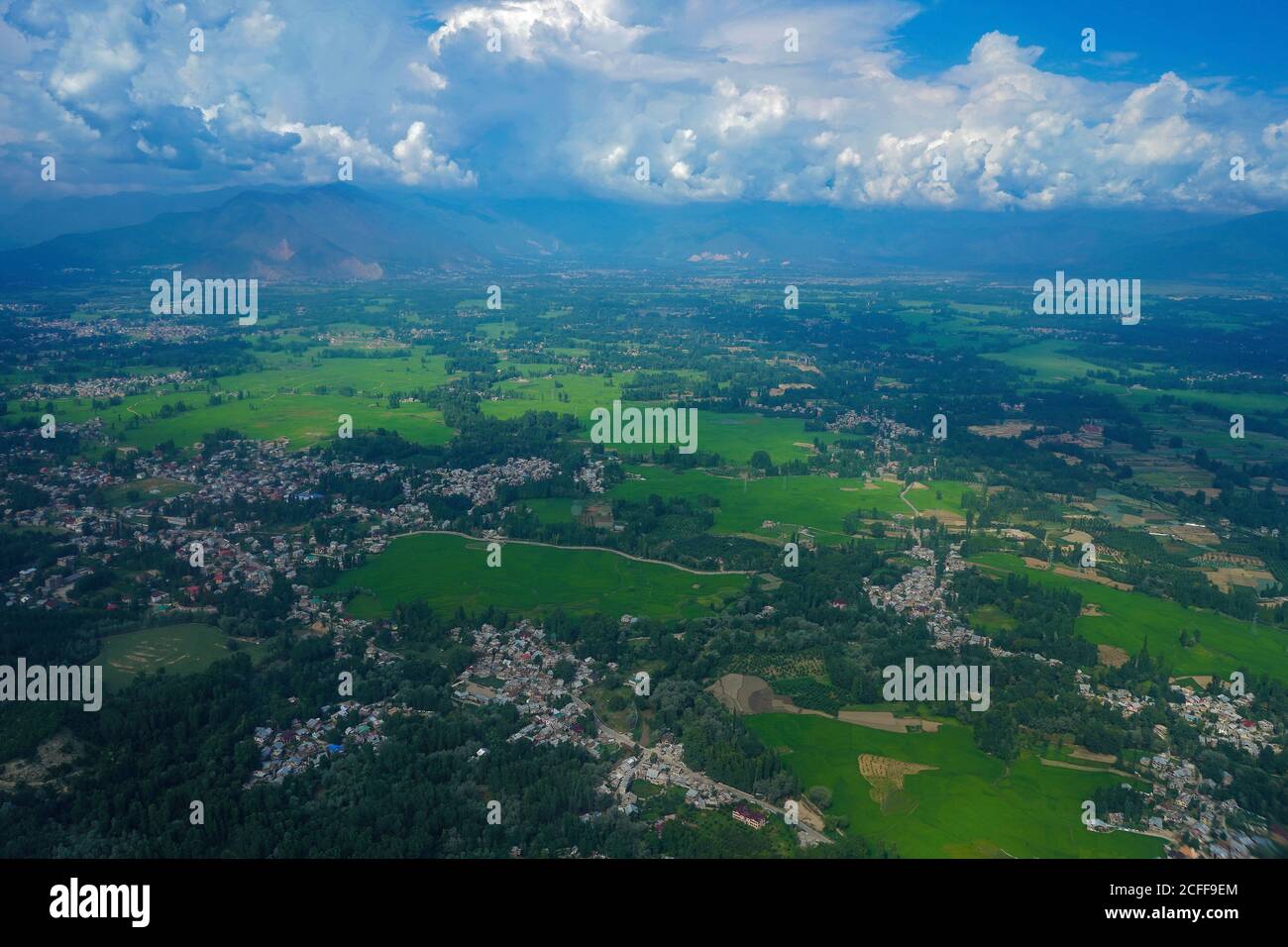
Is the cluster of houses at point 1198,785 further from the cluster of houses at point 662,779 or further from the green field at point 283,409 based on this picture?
the green field at point 283,409

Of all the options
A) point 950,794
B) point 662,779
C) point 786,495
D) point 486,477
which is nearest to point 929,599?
point 950,794

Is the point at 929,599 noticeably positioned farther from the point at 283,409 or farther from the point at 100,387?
the point at 100,387

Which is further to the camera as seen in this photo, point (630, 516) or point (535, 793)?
point (630, 516)

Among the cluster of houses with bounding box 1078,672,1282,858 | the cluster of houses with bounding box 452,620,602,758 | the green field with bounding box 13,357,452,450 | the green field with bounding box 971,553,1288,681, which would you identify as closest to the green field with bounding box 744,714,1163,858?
the cluster of houses with bounding box 1078,672,1282,858

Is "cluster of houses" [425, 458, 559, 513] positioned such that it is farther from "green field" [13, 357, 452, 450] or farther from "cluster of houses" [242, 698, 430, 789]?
"cluster of houses" [242, 698, 430, 789]
